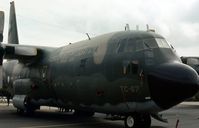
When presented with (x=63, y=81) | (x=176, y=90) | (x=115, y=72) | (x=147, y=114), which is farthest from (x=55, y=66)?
(x=176, y=90)

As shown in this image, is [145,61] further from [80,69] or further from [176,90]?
[80,69]

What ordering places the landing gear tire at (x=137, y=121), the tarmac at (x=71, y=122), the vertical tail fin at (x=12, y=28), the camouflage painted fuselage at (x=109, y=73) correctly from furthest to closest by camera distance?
the vertical tail fin at (x=12, y=28)
the tarmac at (x=71, y=122)
the landing gear tire at (x=137, y=121)
the camouflage painted fuselage at (x=109, y=73)

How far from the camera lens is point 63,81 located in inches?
672

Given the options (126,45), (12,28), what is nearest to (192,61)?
(12,28)

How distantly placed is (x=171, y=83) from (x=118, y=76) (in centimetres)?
239

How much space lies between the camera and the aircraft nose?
11.9m

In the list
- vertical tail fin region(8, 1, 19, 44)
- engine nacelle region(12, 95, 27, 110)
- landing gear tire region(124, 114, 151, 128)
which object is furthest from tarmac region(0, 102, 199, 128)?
vertical tail fin region(8, 1, 19, 44)

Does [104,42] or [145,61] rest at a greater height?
[104,42]

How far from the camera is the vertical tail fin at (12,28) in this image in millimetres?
26344

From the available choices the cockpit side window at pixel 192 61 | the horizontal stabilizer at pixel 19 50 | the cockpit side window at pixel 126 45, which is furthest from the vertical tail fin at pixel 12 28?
the cockpit side window at pixel 192 61

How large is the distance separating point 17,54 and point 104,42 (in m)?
6.93

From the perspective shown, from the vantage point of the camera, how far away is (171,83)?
39.4 feet

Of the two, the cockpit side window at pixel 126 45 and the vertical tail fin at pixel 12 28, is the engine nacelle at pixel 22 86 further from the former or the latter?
the cockpit side window at pixel 126 45

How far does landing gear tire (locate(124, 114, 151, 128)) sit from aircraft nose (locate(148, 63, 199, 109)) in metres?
1.35
